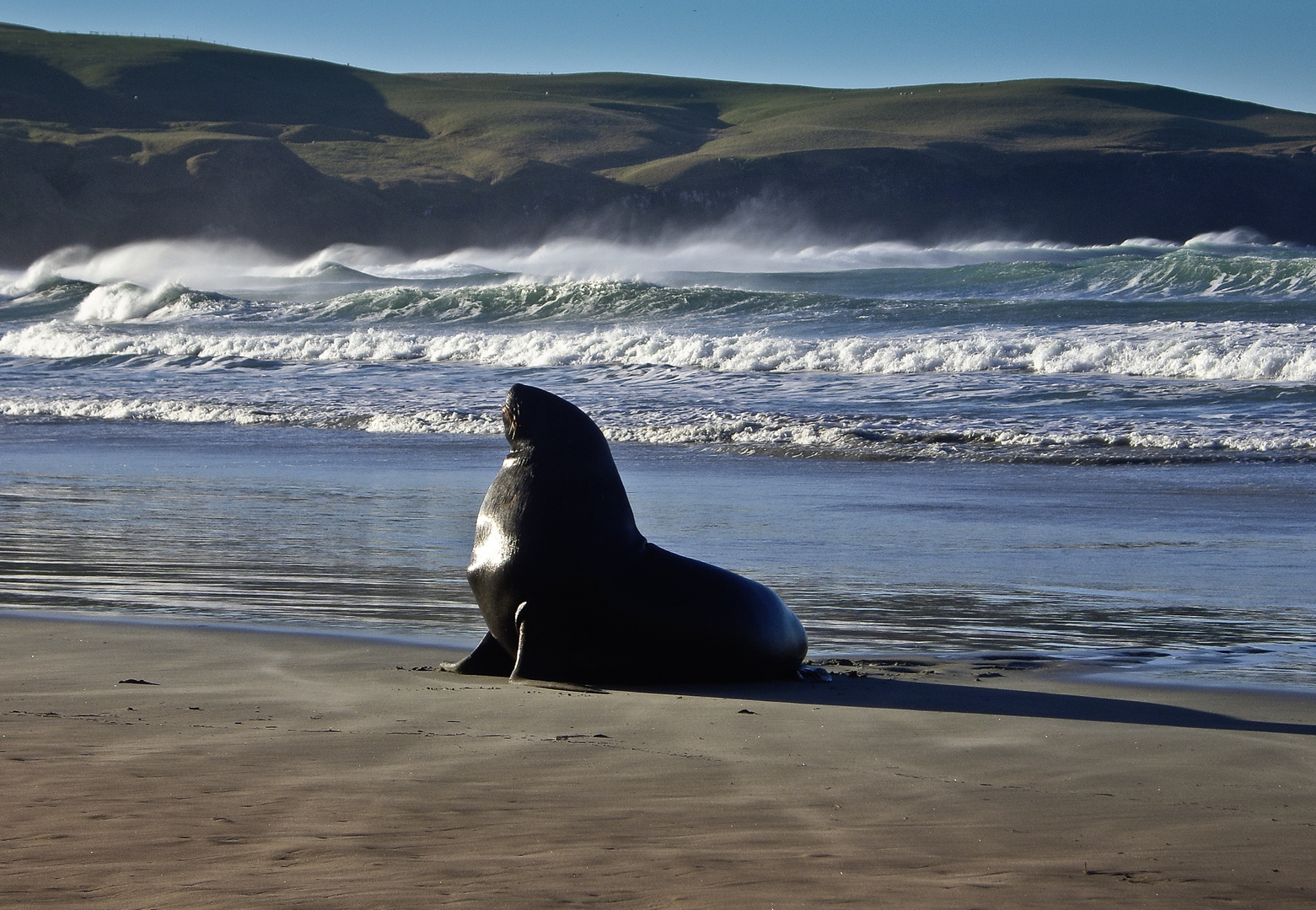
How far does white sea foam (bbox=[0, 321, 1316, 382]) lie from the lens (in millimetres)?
17562

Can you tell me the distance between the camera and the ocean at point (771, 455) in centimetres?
598

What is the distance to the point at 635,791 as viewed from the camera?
2.98 metres

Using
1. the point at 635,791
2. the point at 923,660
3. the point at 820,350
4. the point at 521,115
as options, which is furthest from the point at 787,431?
the point at 521,115

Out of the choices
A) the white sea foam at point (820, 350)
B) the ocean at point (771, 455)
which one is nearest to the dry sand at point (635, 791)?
the ocean at point (771, 455)

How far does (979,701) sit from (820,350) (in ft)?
53.2

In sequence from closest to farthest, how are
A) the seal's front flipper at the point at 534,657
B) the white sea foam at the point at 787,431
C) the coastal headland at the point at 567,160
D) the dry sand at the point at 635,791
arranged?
the dry sand at the point at 635,791 < the seal's front flipper at the point at 534,657 < the white sea foam at the point at 787,431 < the coastal headland at the point at 567,160

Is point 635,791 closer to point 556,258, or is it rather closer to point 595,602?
point 595,602

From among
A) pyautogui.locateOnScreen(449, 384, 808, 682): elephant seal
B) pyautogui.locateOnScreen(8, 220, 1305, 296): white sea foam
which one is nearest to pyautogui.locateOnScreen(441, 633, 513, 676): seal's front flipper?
pyautogui.locateOnScreen(449, 384, 808, 682): elephant seal

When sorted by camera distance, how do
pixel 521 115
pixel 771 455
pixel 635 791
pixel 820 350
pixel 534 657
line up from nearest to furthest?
pixel 635 791
pixel 534 657
pixel 771 455
pixel 820 350
pixel 521 115

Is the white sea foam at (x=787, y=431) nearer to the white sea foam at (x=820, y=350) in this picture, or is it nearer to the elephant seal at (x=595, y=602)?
the white sea foam at (x=820, y=350)

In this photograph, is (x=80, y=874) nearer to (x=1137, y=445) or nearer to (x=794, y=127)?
(x=1137, y=445)

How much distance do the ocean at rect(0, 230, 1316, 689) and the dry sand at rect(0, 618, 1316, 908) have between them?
1031mm

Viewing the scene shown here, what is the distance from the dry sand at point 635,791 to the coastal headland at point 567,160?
238 feet

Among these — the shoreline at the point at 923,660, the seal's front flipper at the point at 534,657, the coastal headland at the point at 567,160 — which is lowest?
the shoreline at the point at 923,660
